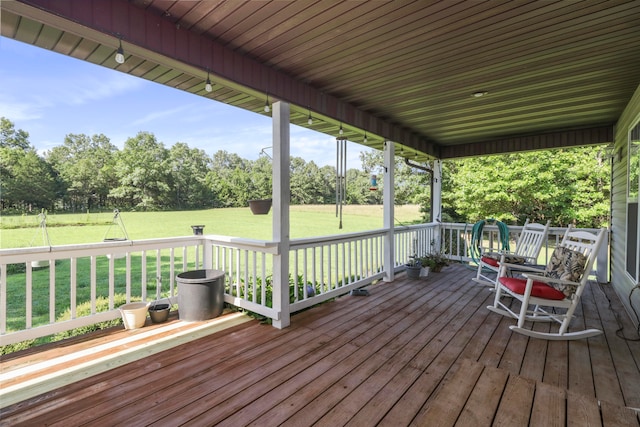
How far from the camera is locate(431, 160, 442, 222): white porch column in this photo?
271 inches

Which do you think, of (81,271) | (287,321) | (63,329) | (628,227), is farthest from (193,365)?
(81,271)

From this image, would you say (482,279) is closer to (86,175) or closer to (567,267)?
(567,267)

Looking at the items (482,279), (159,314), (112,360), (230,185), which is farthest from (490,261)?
(112,360)

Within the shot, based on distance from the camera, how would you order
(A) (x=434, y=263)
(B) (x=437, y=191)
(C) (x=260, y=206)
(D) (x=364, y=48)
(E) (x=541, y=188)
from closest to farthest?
(D) (x=364, y=48) → (C) (x=260, y=206) → (A) (x=434, y=263) → (B) (x=437, y=191) → (E) (x=541, y=188)

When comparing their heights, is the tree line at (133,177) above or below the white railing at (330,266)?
above

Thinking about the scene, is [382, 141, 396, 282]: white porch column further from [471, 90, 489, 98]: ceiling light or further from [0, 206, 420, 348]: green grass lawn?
[471, 90, 489, 98]: ceiling light

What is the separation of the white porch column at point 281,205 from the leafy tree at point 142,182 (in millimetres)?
1556

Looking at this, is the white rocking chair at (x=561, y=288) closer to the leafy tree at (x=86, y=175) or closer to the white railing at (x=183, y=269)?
the white railing at (x=183, y=269)

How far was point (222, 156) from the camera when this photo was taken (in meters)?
4.71

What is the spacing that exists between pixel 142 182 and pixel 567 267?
16.5 feet

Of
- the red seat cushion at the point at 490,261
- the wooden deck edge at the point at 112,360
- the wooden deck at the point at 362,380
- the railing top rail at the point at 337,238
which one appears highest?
the railing top rail at the point at 337,238

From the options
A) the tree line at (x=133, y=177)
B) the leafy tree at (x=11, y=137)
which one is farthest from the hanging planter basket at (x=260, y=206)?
the leafy tree at (x=11, y=137)

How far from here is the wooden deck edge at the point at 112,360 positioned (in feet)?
6.52

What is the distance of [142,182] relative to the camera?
3699 mm
